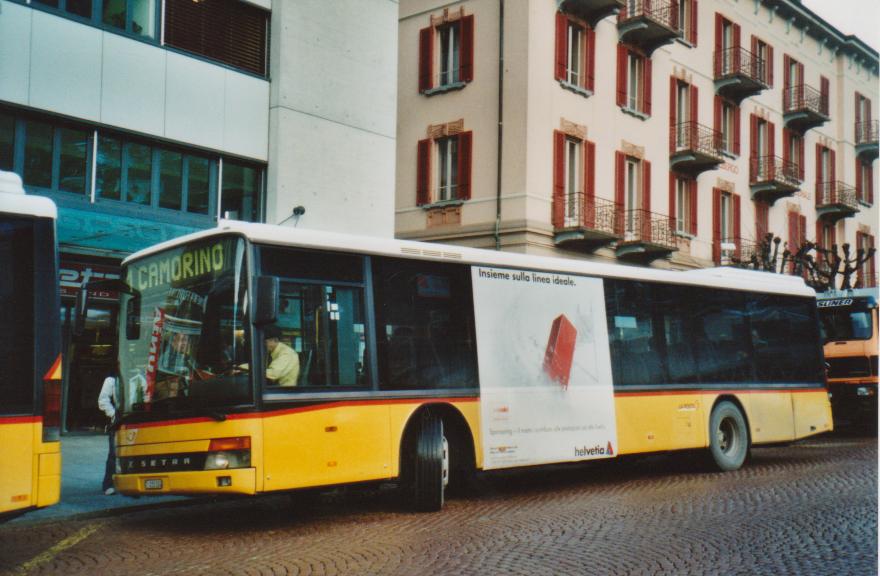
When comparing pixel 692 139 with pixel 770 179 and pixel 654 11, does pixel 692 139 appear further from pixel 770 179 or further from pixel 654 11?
pixel 770 179

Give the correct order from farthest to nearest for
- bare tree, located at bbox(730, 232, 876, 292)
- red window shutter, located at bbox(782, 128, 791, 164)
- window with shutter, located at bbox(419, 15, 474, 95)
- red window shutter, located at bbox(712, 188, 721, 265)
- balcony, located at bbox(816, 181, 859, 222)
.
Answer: balcony, located at bbox(816, 181, 859, 222)
red window shutter, located at bbox(782, 128, 791, 164)
red window shutter, located at bbox(712, 188, 721, 265)
bare tree, located at bbox(730, 232, 876, 292)
window with shutter, located at bbox(419, 15, 474, 95)

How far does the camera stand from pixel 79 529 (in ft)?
31.3

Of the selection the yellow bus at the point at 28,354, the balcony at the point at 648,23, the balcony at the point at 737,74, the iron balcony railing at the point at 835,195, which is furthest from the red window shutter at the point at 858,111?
the yellow bus at the point at 28,354

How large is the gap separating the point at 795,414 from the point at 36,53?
12.9m

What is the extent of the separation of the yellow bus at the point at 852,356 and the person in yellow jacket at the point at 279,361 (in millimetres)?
14767

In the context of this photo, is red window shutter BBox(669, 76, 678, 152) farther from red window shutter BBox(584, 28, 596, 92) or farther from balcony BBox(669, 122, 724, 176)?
red window shutter BBox(584, 28, 596, 92)

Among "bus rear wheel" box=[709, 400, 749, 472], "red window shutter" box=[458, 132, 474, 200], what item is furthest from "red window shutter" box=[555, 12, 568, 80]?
"bus rear wheel" box=[709, 400, 749, 472]

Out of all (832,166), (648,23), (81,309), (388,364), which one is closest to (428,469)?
(388,364)

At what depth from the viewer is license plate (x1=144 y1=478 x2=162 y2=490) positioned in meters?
9.01

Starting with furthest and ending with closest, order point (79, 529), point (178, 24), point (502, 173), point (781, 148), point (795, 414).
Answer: point (781, 148) < point (502, 173) < point (178, 24) < point (795, 414) < point (79, 529)

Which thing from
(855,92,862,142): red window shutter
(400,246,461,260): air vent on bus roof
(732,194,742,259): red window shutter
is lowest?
(400,246,461,260): air vent on bus roof

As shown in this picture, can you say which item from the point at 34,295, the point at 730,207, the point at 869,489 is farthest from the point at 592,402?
the point at 730,207

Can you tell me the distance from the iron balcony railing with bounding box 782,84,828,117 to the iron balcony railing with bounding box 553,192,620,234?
46.9 feet

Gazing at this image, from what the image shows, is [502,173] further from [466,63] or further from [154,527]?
[154,527]
